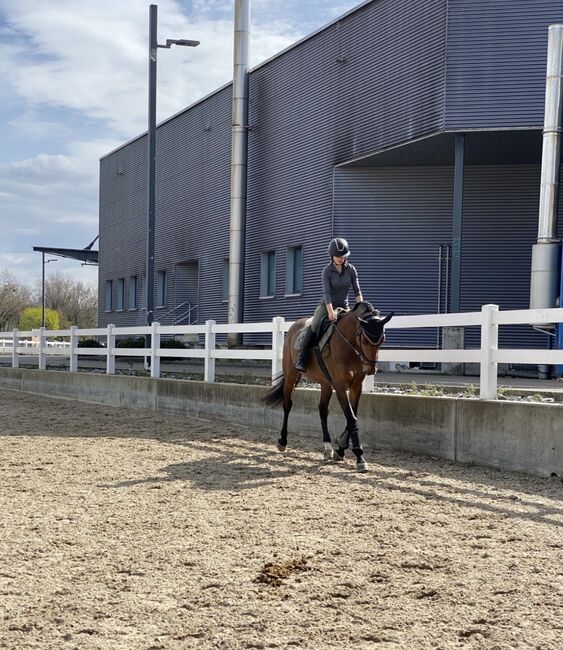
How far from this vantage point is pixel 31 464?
360 inches

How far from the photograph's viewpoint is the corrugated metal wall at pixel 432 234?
78.6ft

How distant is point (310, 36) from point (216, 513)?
73.8 ft

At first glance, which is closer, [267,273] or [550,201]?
[550,201]

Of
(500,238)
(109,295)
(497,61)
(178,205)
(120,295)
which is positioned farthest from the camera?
(109,295)

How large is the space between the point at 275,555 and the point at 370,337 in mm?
3786

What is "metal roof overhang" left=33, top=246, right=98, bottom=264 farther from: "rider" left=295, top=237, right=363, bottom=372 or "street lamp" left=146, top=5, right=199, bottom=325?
"rider" left=295, top=237, right=363, bottom=372

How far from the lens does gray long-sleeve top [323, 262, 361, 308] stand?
9.39 meters

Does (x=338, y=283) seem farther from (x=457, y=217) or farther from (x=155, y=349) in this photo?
(x=457, y=217)

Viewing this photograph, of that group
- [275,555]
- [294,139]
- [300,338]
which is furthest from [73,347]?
[275,555]

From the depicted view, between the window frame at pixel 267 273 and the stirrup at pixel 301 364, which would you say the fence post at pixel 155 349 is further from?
the window frame at pixel 267 273

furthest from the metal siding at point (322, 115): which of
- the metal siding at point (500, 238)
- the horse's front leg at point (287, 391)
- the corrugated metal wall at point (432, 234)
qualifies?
the horse's front leg at point (287, 391)

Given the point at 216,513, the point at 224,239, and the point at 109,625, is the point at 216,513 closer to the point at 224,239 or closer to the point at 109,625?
the point at 109,625

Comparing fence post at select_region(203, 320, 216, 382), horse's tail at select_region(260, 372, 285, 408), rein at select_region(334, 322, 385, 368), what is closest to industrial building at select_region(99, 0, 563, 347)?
fence post at select_region(203, 320, 216, 382)

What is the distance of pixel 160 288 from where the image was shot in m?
38.5
